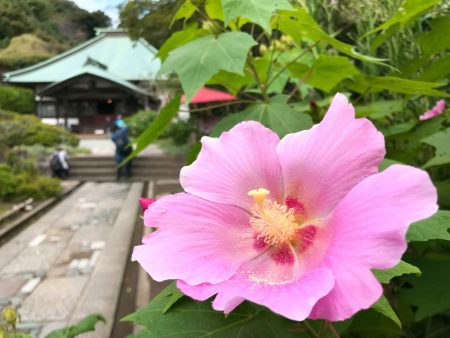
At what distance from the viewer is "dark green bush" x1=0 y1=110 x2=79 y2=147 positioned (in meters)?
9.66

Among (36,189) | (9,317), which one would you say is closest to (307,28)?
(9,317)

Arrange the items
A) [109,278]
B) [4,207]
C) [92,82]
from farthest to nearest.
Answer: [92,82], [4,207], [109,278]

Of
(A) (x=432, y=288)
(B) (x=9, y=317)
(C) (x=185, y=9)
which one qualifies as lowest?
(B) (x=9, y=317)

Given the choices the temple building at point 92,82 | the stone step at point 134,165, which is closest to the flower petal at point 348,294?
the stone step at point 134,165

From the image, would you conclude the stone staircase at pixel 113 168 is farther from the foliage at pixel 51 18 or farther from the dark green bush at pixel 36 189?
the foliage at pixel 51 18

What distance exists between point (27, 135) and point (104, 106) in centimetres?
603

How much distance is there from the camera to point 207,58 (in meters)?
0.56

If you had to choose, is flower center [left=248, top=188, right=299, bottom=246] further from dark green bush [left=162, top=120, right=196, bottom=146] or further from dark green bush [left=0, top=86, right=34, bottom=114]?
dark green bush [left=0, top=86, right=34, bottom=114]

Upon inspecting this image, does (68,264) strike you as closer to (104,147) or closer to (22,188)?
(22,188)

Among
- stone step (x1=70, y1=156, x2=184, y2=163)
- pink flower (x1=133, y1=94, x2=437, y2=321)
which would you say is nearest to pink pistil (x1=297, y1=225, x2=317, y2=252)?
pink flower (x1=133, y1=94, x2=437, y2=321)

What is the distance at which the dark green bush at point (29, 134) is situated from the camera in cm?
966

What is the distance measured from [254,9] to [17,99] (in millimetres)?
14488

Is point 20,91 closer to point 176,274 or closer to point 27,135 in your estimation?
point 27,135

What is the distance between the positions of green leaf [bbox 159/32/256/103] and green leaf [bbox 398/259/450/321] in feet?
1.06
